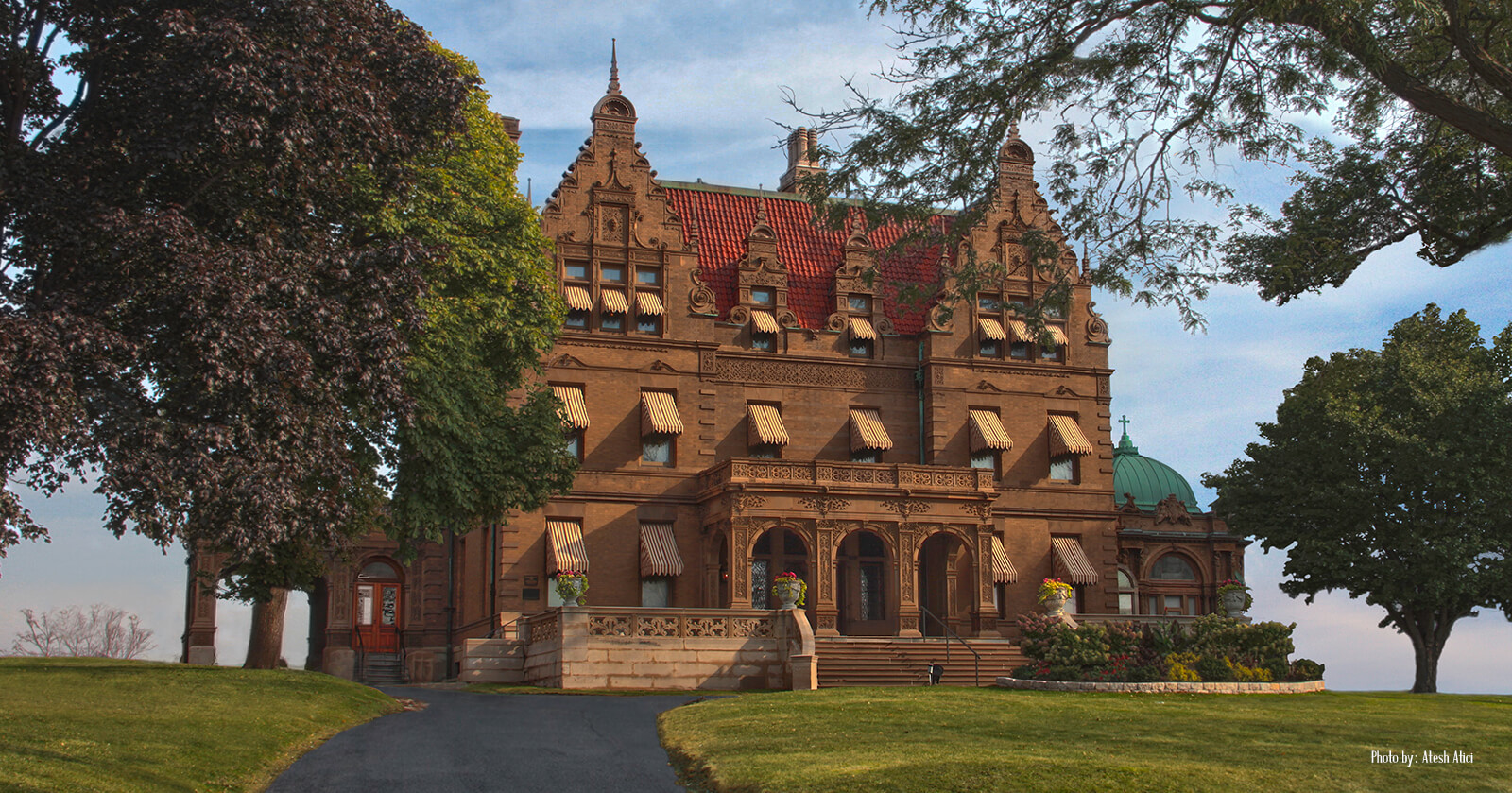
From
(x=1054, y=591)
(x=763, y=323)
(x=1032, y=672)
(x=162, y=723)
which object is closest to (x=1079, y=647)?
(x=1032, y=672)

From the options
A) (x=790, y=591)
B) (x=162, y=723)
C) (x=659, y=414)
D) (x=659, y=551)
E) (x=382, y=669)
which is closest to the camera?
(x=162, y=723)

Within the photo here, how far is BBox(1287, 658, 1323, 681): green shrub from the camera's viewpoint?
99.2ft

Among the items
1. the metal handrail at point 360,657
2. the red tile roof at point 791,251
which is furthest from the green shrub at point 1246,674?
the metal handrail at point 360,657

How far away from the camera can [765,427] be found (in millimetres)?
44438

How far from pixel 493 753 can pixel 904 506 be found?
23.2m

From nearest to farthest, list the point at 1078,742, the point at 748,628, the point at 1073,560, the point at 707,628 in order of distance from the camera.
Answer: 1. the point at 1078,742
2. the point at 707,628
3. the point at 748,628
4. the point at 1073,560

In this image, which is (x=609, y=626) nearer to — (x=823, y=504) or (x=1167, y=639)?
(x=823, y=504)

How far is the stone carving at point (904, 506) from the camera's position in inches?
1625

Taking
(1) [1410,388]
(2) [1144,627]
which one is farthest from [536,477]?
(1) [1410,388]

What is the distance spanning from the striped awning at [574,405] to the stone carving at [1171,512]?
20.9 meters

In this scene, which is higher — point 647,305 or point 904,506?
point 647,305

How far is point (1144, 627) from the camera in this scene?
31750 millimetres

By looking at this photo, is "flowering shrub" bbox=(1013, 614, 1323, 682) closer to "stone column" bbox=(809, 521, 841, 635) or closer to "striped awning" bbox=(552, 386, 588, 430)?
"stone column" bbox=(809, 521, 841, 635)

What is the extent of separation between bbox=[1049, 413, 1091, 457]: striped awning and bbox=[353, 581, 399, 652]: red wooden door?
75.9 ft
